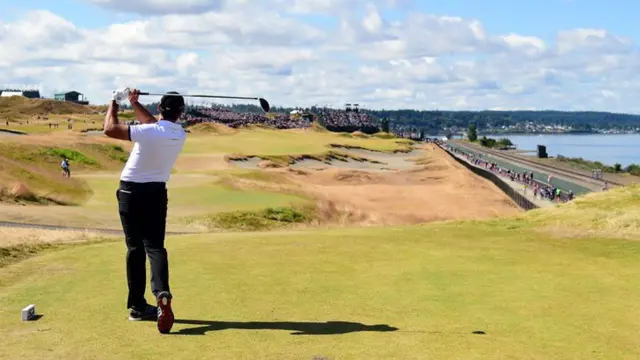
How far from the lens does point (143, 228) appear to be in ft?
30.5

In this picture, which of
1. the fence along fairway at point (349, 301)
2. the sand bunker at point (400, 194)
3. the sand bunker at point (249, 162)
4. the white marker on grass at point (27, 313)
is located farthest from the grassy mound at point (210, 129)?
the white marker on grass at point (27, 313)

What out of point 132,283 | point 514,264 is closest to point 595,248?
point 514,264

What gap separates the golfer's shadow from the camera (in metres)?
8.71

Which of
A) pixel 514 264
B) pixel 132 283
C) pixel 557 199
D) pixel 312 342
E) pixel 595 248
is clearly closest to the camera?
pixel 312 342

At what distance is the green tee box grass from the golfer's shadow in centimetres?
2

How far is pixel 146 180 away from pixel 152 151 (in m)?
0.37

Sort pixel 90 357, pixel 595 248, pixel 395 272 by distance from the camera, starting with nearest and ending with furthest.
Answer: pixel 90 357, pixel 395 272, pixel 595 248

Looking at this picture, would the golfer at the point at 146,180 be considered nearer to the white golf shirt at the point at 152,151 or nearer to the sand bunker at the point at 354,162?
the white golf shirt at the point at 152,151

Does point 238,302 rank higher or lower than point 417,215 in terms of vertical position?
higher

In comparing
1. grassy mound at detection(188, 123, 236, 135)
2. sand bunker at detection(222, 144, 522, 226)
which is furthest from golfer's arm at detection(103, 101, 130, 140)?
grassy mound at detection(188, 123, 236, 135)

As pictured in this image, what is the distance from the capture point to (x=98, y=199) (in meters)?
46.6

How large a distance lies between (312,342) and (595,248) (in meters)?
10.2

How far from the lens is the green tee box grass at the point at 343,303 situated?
805 centimetres

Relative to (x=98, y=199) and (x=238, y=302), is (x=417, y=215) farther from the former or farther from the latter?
(x=238, y=302)
